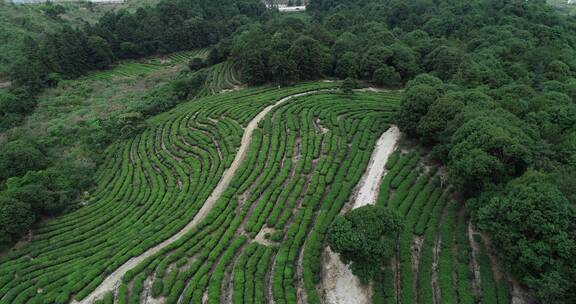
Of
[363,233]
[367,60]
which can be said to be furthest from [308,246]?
[367,60]

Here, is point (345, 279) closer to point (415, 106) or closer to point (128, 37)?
point (415, 106)

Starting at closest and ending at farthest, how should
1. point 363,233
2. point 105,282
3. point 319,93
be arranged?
point 363,233
point 105,282
point 319,93

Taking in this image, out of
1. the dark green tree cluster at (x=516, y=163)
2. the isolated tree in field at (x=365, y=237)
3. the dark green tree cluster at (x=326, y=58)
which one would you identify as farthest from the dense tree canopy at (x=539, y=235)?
the dark green tree cluster at (x=326, y=58)

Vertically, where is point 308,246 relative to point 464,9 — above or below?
below

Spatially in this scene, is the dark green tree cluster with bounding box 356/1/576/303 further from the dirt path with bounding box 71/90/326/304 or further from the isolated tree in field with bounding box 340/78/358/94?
the dirt path with bounding box 71/90/326/304

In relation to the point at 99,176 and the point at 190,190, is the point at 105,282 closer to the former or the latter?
the point at 190,190

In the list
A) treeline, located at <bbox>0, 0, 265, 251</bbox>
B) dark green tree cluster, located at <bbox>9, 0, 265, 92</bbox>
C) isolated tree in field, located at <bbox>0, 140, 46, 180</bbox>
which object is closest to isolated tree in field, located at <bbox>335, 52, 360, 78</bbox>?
treeline, located at <bbox>0, 0, 265, 251</bbox>
